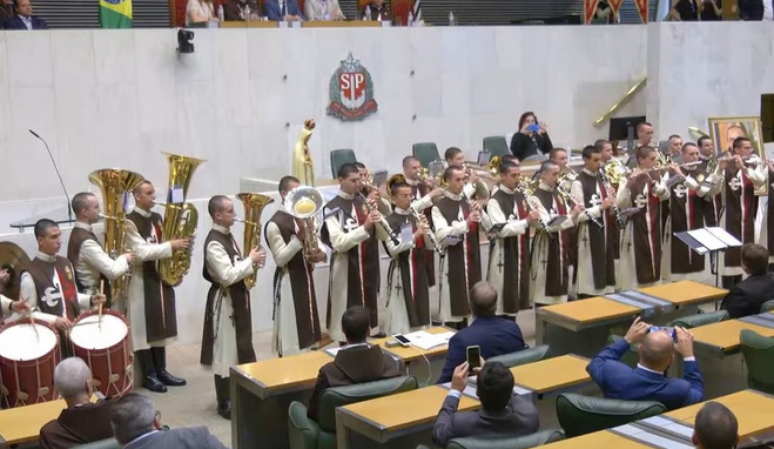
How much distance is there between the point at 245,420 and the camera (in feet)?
24.7

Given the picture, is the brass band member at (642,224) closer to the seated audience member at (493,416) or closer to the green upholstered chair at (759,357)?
the green upholstered chair at (759,357)

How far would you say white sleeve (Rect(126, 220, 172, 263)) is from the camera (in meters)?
9.02

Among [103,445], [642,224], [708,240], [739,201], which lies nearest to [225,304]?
[103,445]

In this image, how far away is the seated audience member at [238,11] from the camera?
50.5 ft

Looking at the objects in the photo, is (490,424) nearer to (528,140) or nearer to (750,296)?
(750,296)

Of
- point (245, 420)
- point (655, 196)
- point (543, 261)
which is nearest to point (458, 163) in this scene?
point (543, 261)

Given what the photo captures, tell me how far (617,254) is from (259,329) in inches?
155

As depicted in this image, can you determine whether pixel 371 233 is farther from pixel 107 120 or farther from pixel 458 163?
pixel 107 120

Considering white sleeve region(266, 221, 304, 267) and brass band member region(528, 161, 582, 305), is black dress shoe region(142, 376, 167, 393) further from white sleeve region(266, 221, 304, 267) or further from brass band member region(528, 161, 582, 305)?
brass band member region(528, 161, 582, 305)

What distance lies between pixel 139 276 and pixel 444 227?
9.47ft

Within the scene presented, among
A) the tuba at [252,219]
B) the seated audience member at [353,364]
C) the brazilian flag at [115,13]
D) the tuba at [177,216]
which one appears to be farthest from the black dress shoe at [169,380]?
the brazilian flag at [115,13]

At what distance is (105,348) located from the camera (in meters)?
8.00

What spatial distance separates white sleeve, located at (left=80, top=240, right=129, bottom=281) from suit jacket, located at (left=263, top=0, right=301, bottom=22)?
775 cm

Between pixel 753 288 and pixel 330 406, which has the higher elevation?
pixel 753 288
